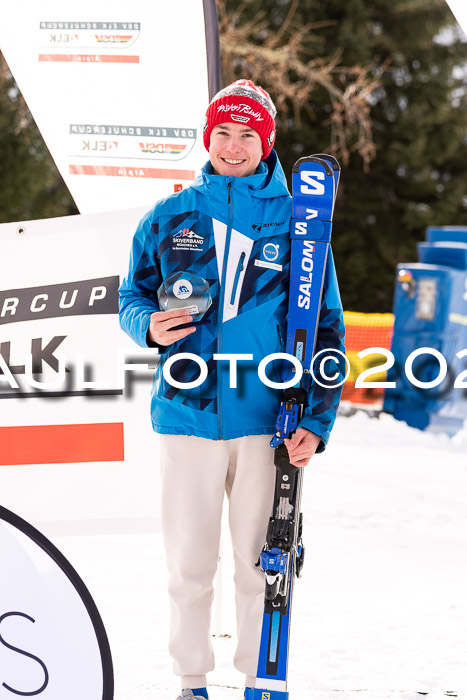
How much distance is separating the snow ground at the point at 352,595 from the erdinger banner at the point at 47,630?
1.14ft

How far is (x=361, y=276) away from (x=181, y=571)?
16.2m

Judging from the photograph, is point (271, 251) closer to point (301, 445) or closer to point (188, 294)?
point (188, 294)

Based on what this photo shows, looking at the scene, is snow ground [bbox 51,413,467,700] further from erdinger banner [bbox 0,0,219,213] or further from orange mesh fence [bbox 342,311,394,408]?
orange mesh fence [bbox 342,311,394,408]

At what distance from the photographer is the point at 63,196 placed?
15672 mm

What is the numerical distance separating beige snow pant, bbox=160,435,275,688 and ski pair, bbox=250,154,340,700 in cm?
8

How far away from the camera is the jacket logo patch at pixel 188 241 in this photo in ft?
6.84

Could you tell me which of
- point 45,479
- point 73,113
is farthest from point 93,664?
point 73,113

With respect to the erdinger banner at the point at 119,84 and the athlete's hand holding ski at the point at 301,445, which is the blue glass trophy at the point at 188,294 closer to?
the athlete's hand holding ski at the point at 301,445

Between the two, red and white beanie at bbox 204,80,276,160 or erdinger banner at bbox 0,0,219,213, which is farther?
erdinger banner at bbox 0,0,219,213

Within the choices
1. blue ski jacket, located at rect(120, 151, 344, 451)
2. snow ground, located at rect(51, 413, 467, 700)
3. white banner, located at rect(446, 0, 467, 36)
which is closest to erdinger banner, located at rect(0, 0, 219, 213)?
blue ski jacket, located at rect(120, 151, 344, 451)

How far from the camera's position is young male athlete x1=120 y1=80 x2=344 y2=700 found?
2.07m

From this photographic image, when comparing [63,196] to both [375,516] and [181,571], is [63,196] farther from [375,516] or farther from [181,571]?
[181,571]

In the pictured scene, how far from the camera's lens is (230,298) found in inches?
81.2

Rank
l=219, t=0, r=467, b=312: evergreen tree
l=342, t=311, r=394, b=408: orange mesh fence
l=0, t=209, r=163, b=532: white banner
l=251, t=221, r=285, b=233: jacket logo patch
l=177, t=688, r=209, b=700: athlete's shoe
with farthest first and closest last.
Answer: l=219, t=0, r=467, b=312: evergreen tree → l=342, t=311, r=394, b=408: orange mesh fence → l=0, t=209, r=163, b=532: white banner → l=177, t=688, r=209, b=700: athlete's shoe → l=251, t=221, r=285, b=233: jacket logo patch
